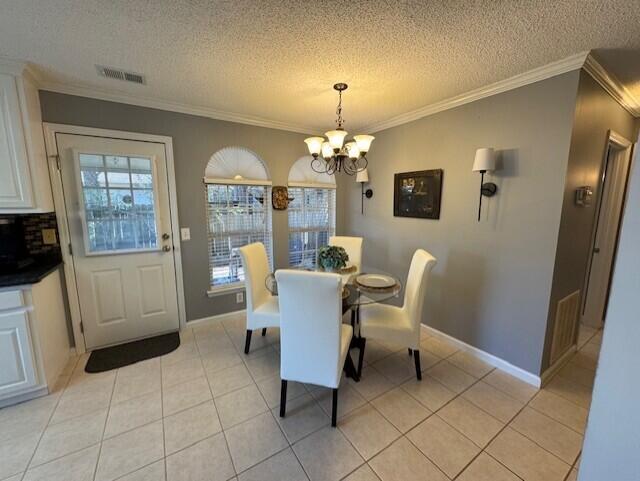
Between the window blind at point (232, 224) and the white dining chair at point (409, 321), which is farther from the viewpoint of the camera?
the window blind at point (232, 224)

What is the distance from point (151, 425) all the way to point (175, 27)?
2409mm

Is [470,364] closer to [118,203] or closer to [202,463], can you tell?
[202,463]

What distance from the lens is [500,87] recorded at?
213 cm

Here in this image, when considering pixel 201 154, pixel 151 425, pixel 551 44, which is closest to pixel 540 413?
pixel 551 44

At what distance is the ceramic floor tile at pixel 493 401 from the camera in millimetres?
1816

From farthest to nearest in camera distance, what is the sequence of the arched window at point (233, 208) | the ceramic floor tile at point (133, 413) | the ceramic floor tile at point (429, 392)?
the arched window at point (233, 208) < the ceramic floor tile at point (429, 392) < the ceramic floor tile at point (133, 413)

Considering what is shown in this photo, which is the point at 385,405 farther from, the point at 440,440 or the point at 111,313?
the point at 111,313

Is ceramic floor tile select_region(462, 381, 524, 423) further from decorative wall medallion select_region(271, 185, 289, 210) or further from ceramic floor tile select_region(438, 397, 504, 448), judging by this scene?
decorative wall medallion select_region(271, 185, 289, 210)

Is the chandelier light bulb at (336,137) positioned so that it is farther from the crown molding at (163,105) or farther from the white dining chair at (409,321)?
the crown molding at (163,105)

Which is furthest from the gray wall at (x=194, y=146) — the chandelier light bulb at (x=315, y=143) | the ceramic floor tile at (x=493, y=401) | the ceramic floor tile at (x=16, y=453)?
the ceramic floor tile at (x=493, y=401)

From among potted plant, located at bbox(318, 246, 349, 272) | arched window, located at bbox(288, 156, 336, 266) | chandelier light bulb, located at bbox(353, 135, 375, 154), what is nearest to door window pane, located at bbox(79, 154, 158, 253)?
arched window, located at bbox(288, 156, 336, 266)

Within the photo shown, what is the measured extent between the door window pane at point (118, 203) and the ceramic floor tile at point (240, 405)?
5.45ft

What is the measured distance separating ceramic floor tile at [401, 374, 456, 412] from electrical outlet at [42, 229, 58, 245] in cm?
315

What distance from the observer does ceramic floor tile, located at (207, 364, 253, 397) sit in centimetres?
203
